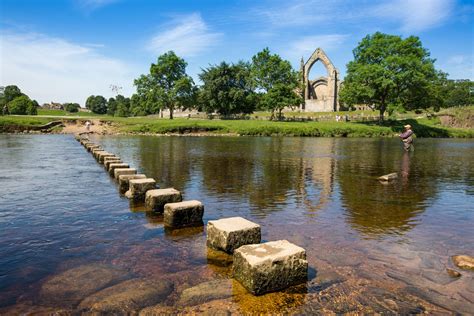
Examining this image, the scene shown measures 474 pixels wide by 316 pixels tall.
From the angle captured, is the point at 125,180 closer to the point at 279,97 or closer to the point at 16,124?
the point at 16,124

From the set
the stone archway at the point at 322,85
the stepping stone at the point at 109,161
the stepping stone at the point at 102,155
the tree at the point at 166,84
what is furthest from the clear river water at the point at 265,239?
the stone archway at the point at 322,85

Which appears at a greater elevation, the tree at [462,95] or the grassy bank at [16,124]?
the tree at [462,95]

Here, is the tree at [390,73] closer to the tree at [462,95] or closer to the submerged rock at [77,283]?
the submerged rock at [77,283]

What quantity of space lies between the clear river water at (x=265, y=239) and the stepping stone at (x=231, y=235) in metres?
0.25

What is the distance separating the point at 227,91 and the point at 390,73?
32597mm

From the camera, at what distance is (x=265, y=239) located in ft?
23.5

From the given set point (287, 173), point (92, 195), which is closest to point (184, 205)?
point (92, 195)

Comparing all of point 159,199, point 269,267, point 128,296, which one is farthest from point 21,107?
point 269,267

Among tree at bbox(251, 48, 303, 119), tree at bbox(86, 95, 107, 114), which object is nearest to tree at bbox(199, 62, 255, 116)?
tree at bbox(251, 48, 303, 119)

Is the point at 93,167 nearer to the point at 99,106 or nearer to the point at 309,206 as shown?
the point at 309,206

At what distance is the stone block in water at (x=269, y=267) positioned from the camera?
4812mm

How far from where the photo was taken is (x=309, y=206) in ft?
32.7

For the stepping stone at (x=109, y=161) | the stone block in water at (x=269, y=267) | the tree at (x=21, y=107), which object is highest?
the tree at (x=21, y=107)

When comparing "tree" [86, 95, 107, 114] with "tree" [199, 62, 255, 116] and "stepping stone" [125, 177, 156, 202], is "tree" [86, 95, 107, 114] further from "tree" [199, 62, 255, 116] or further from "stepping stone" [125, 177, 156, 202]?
"stepping stone" [125, 177, 156, 202]
